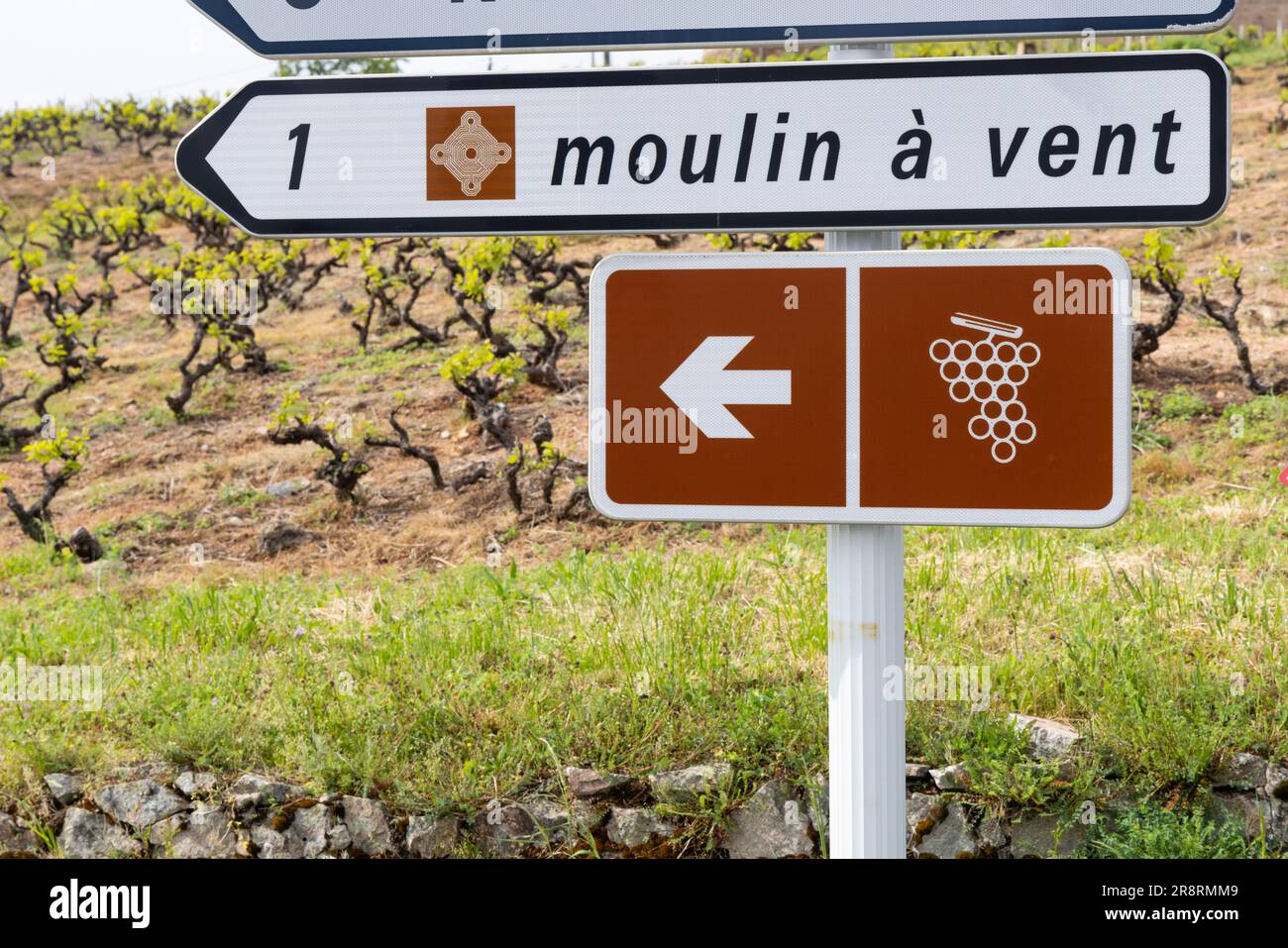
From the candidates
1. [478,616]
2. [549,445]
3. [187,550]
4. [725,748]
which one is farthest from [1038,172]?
[187,550]

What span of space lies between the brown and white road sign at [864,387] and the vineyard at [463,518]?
0.08 meters

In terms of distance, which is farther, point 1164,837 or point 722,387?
point 1164,837

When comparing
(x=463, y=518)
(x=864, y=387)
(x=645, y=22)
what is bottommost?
(x=463, y=518)

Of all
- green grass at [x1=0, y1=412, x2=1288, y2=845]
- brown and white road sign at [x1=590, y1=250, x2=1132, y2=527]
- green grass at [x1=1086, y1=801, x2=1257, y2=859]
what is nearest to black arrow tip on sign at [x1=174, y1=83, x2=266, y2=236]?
brown and white road sign at [x1=590, y1=250, x2=1132, y2=527]

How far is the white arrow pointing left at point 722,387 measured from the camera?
67.9 inches

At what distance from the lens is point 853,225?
173 centimetres

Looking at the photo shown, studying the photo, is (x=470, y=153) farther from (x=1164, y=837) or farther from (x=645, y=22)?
(x=1164, y=837)

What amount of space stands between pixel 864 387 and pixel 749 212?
14.6 inches

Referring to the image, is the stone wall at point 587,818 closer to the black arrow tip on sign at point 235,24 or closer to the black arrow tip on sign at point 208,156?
the black arrow tip on sign at point 208,156

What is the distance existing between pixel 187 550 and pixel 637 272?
5908 mm

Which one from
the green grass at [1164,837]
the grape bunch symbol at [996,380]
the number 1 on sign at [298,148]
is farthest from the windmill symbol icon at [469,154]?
the green grass at [1164,837]

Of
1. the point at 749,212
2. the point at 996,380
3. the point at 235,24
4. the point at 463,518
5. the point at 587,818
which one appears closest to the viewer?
the point at 996,380

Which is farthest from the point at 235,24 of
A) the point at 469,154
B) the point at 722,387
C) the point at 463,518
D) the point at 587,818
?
the point at 463,518

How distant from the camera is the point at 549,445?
257 inches
